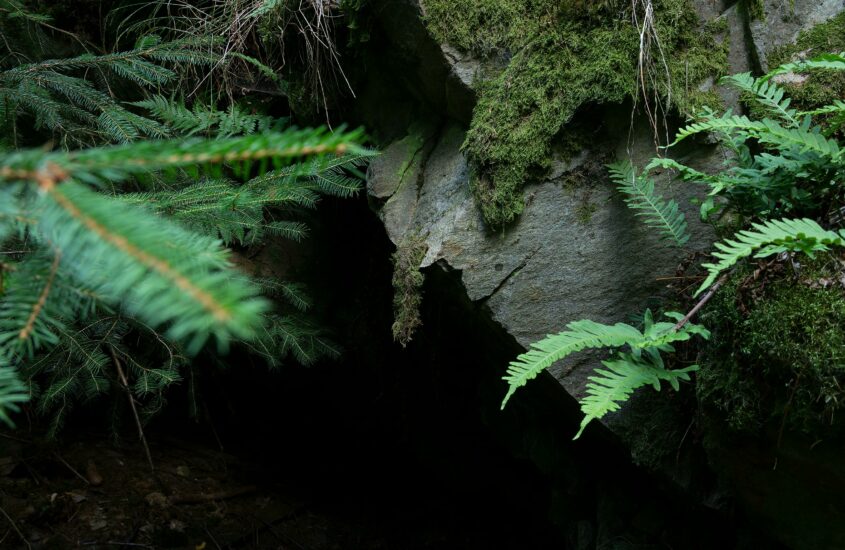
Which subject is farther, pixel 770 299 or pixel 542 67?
pixel 542 67

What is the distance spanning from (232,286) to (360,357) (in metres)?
3.90

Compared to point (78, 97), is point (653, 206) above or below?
below

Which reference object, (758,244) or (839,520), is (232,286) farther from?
(839,520)

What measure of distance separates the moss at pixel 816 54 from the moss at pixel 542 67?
0.79ft

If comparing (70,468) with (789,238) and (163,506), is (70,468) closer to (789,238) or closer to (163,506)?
(163,506)

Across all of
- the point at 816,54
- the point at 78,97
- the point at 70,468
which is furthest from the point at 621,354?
the point at 70,468

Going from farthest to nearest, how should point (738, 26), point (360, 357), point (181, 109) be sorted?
point (360, 357), point (181, 109), point (738, 26)

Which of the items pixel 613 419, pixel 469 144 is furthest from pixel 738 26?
pixel 613 419

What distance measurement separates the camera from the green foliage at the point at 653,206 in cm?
230

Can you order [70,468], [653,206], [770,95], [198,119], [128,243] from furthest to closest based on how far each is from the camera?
1. [70,468]
2. [198,119]
3. [653,206]
4. [770,95]
5. [128,243]

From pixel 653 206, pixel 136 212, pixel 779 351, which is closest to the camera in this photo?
pixel 136 212

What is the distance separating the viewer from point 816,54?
92.0 inches

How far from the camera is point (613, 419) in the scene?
2545 millimetres

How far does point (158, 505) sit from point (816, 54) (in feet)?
13.8
